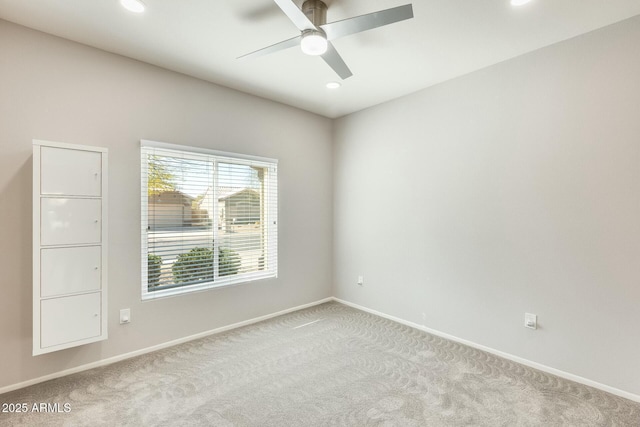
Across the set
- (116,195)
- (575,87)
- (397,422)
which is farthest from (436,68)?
(116,195)

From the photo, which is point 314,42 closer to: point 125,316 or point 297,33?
point 297,33

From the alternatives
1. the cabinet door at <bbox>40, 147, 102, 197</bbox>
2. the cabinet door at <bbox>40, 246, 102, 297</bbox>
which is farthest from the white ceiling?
the cabinet door at <bbox>40, 246, 102, 297</bbox>

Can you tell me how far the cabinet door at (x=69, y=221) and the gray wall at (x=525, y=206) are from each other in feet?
9.67

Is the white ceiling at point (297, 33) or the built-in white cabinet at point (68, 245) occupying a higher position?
the white ceiling at point (297, 33)

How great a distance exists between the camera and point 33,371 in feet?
7.57

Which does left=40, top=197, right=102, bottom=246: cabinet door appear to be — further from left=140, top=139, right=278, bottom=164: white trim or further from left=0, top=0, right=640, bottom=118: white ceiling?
left=0, top=0, right=640, bottom=118: white ceiling

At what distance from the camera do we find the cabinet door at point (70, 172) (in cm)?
215

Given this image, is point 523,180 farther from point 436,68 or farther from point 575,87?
point 436,68

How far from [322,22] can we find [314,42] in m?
0.21

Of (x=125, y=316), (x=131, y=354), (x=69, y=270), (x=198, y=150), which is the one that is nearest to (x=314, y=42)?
(x=198, y=150)

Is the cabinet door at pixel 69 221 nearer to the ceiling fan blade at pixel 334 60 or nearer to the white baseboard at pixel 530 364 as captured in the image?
the ceiling fan blade at pixel 334 60

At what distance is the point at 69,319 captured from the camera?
7.38 feet

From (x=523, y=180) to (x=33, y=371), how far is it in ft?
14.1

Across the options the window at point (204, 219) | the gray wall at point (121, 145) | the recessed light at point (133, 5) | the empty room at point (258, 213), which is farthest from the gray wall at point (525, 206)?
the recessed light at point (133, 5)
